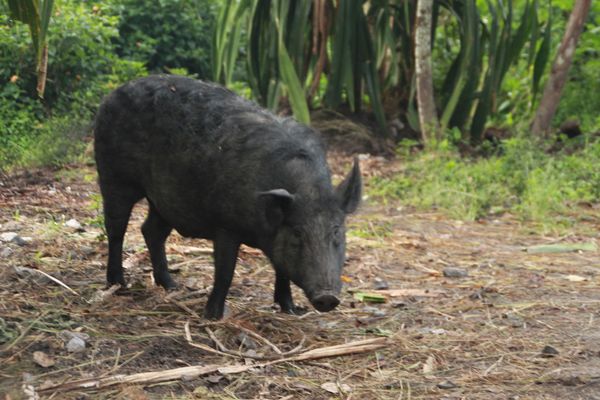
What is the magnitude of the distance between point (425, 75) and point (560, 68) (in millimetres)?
1461

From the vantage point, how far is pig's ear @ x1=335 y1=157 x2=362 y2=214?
15.1ft

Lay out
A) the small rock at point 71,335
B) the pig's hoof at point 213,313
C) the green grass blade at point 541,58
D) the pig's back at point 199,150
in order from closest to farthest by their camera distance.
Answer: the small rock at point 71,335 < the pig's back at point 199,150 < the pig's hoof at point 213,313 < the green grass blade at point 541,58

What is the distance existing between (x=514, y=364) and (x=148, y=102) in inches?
87.4

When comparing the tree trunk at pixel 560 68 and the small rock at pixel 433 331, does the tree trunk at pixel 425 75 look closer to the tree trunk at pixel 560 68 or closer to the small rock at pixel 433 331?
the tree trunk at pixel 560 68

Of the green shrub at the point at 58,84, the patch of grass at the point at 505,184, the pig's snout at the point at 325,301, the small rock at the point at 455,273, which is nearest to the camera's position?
the pig's snout at the point at 325,301

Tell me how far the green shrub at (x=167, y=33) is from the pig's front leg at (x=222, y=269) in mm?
8931

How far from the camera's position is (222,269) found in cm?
471

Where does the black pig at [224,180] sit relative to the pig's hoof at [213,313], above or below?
above

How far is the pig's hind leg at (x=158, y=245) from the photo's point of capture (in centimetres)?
539

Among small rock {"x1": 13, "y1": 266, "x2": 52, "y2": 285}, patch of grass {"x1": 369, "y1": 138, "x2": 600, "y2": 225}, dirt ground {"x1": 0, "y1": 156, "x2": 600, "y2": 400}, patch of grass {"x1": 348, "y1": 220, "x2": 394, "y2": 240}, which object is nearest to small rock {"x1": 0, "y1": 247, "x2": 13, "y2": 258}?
dirt ground {"x1": 0, "y1": 156, "x2": 600, "y2": 400}

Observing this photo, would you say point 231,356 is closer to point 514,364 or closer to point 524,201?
point 514,364

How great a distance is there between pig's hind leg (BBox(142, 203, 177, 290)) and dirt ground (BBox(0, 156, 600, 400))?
102 millimetres

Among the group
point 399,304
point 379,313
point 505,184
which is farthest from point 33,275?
point 505,184

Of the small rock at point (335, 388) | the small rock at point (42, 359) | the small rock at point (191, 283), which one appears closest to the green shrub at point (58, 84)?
the small rock at point (191, 283)
